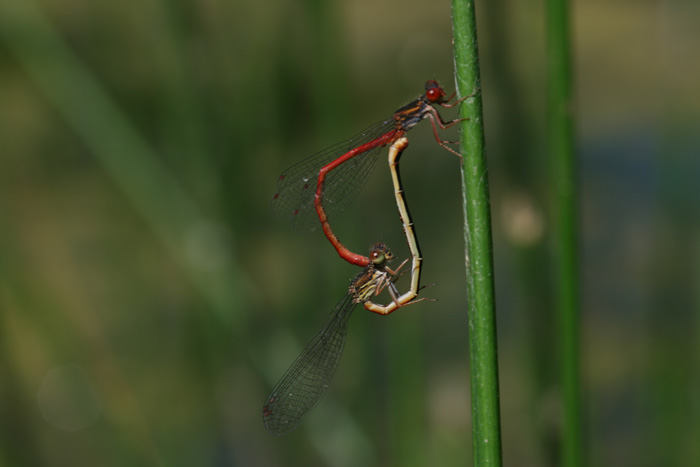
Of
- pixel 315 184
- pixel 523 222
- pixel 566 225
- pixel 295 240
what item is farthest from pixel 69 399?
pixel 566 225

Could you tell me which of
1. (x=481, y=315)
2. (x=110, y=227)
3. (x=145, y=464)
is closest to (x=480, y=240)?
(x=481, y=315)

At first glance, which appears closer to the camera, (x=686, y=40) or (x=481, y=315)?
(x=481, y=315)

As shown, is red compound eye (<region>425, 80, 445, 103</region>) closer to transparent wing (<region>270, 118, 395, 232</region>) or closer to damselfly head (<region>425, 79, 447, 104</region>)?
damselfly head (<region>425, 79, 447, 104</region>)

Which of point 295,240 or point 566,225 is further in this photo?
point 295,240

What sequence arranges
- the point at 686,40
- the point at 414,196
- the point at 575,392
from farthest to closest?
the point at 414,196, the point at 686,40, the point at 575,392

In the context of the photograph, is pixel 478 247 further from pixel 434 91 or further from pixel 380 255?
pixel 380 255

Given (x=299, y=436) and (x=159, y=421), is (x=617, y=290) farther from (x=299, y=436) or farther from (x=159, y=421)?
(x=159, y=421)
